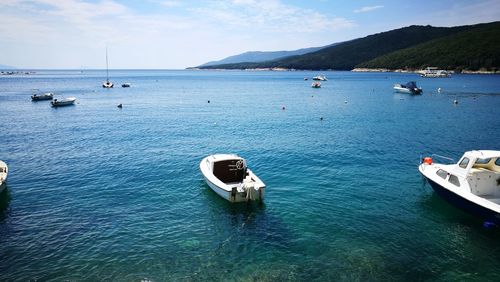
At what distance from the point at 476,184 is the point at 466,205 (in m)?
1.59

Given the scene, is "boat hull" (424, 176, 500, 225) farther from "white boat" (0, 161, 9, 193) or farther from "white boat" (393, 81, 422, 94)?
"white boat" (393, 81, 422, 94)

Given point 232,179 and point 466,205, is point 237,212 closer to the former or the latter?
point 232,179

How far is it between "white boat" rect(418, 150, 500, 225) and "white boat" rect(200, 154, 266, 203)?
45.2 feet

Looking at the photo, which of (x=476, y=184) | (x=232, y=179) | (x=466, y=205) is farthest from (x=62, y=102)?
(x=476, y=184)

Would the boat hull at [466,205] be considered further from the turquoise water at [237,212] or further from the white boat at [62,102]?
the white boat at [62,102]

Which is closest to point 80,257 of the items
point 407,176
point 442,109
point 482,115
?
point 407,176

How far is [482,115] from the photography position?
214 ft

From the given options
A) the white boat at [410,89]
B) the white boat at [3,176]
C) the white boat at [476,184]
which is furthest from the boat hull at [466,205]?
the white boat at [410,89]

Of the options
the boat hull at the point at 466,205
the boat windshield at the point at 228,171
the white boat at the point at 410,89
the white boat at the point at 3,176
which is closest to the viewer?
the boat hull at the point at 466,205

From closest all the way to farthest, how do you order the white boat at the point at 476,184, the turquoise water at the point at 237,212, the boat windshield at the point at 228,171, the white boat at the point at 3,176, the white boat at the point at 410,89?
the turquoise water at the point at 237,212
the white boat at the point at 476,184
the white boat at the point at 3,176
the boat windshield at the point at 228,171
the white boat at the point at 410,89

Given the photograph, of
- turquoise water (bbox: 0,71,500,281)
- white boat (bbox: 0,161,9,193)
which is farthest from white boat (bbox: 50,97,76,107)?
white boat (bbox: 0,161,9,193)

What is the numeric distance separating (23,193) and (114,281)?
16385mm

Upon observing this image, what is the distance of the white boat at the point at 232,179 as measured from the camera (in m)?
24.1

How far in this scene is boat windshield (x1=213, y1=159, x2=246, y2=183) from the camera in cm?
2736
